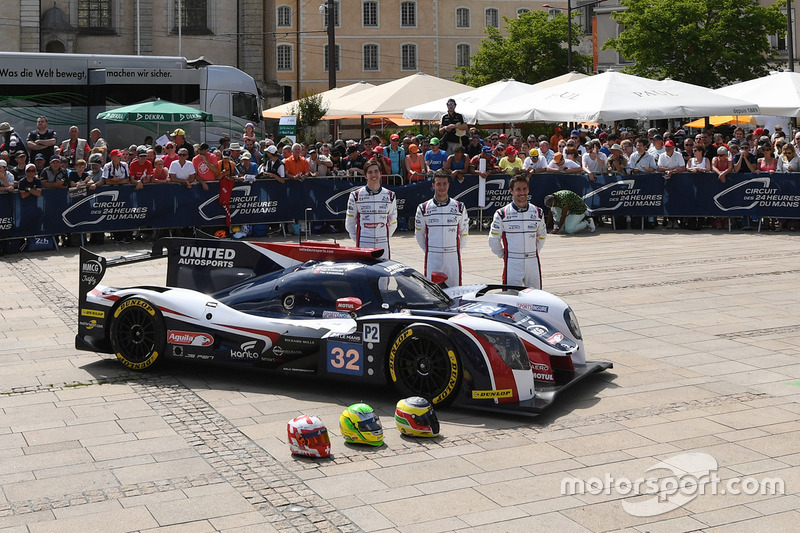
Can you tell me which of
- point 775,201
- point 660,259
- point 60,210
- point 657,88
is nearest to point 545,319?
point 660,259

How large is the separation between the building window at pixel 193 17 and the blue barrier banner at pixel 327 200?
118 feet

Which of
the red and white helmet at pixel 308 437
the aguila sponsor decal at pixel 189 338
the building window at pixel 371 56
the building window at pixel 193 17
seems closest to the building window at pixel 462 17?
the building window at pixel 371 56

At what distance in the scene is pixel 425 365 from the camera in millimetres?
8727

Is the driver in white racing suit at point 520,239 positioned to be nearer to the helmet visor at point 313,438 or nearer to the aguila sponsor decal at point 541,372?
the aguila sponsor decal at point 541,372

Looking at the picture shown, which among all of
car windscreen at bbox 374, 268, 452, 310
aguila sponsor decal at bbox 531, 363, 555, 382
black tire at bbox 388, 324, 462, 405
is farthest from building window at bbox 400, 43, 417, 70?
black tire at bbox 388, 324, 462, 405

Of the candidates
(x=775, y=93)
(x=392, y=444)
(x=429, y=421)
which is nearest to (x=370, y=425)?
(x=392, y=444)

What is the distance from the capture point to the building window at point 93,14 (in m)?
54.0

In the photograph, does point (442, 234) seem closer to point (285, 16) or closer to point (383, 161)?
point (383, 161)

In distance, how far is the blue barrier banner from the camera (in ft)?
62.4

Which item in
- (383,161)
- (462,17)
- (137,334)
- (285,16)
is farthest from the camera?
(462,17)

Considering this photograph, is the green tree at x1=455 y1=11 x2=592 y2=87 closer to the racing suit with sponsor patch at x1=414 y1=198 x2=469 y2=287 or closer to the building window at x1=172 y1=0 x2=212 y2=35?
the building window at x1=172 y1=0 x2=212 y2=35

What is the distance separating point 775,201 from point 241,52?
39549 mm

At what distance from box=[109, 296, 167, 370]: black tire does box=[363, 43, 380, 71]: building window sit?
2677 inches

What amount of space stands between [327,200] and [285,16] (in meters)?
57.6
